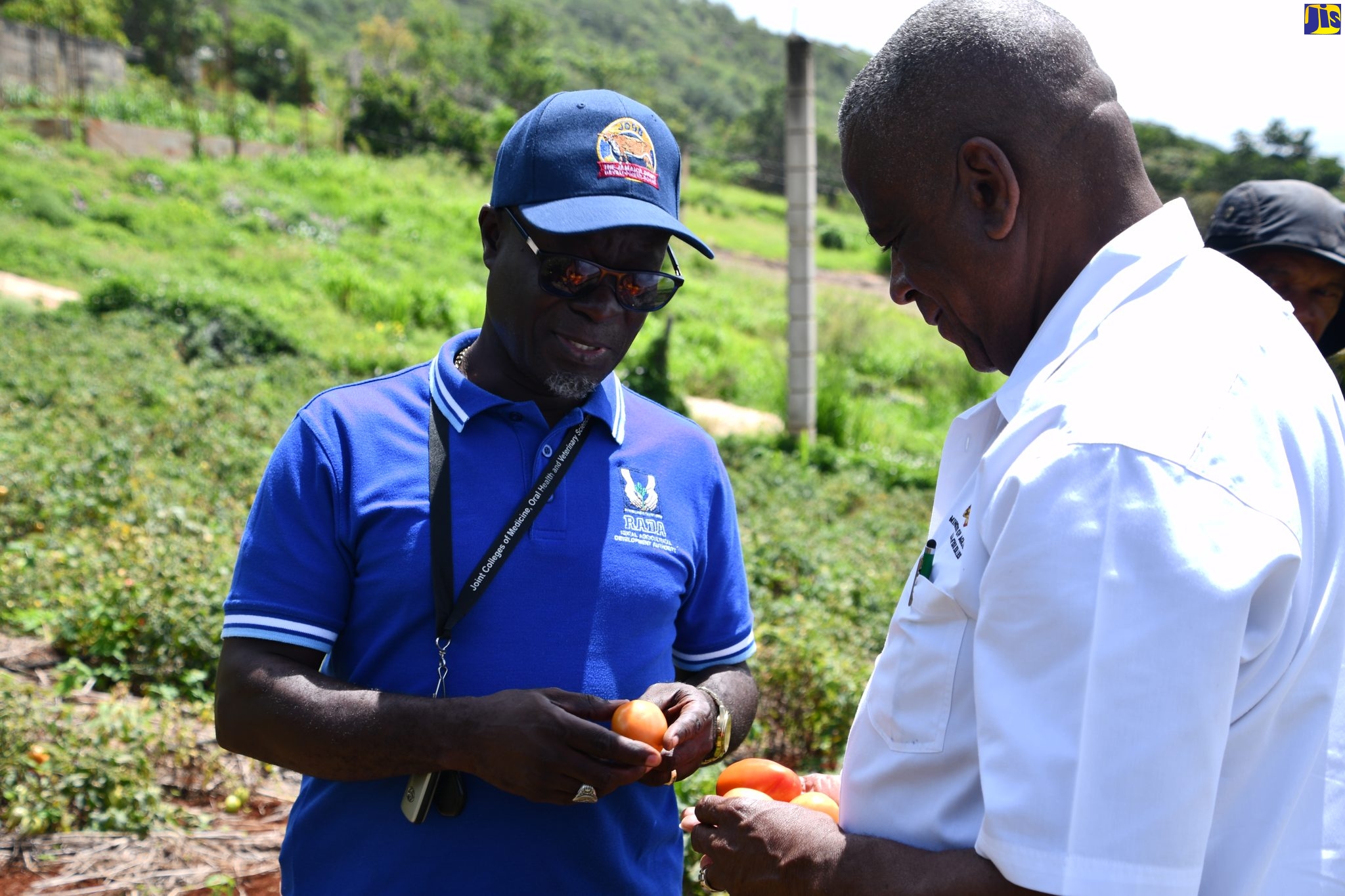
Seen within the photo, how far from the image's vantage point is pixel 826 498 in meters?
9.09

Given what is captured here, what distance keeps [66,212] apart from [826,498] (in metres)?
13.8

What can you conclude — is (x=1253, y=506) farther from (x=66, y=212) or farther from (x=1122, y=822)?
(x=66, y=212)

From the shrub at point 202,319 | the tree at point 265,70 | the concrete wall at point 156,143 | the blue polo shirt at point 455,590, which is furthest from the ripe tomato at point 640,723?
the tree at point 265,70

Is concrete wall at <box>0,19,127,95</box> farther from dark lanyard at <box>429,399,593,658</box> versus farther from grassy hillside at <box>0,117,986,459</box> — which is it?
dark lanyard at <box>429,399,593,658</box>

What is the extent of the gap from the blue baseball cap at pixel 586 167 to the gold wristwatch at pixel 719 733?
0.97m

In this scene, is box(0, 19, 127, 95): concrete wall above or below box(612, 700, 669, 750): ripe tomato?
above

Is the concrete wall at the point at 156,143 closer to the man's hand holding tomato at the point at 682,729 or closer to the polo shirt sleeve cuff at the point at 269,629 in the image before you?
the polo shirt sleeve cuff at the point at 269,629

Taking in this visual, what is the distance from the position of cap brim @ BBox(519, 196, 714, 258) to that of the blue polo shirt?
37cm

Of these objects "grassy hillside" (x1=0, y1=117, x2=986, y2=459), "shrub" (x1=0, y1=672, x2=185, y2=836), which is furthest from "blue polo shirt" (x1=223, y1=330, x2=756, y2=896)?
"grassy hillside" (x1=0, y1=117, x2=986, y2=459)

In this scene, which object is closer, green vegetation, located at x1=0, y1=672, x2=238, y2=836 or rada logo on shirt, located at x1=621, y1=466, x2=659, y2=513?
rada logo on shirt, located at x1=621, y1=466, x2=659, y2=513

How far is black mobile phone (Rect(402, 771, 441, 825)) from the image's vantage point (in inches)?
75.4

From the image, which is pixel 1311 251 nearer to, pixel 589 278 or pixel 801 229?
pixel 589 278

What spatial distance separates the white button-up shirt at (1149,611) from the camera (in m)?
1.12

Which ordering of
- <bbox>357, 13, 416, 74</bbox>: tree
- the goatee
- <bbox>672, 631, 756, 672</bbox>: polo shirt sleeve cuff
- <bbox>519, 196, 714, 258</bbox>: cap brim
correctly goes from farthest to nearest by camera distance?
<bbox>357, 13, 416, 74</bbox>: tree, <bbox>672, 631, 756, 672</bbox>: polo shirt sleeve cuff, the goatee, <bbox>519, 196, 714, 258</bbox>: cap brim
